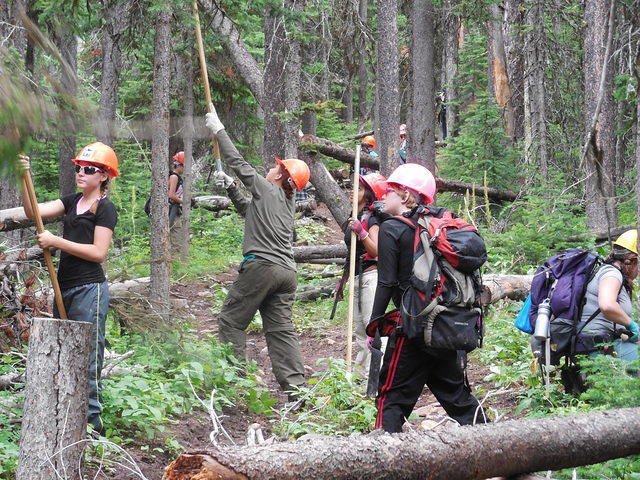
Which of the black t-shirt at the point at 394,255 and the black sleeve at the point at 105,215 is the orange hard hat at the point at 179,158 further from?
the black t-shirt at the point at 394,255

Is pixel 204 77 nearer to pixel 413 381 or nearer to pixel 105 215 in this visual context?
pixel 105 215

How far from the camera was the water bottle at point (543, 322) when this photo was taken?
6137mm

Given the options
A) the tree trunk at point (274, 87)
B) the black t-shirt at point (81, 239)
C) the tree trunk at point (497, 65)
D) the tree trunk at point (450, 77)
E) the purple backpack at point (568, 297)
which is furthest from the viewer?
the tree trunk at point (450, 77)

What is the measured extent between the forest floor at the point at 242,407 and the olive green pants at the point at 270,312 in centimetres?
36

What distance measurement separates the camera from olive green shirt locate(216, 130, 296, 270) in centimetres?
761

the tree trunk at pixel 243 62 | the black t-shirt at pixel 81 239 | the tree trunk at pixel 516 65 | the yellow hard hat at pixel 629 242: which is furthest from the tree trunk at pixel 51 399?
the tree trunk at pixel 516 65

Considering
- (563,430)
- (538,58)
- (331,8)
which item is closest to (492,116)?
(538,58)

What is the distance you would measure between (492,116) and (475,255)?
12.1m

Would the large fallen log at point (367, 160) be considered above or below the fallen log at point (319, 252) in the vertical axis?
above

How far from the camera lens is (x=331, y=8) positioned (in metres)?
15.3

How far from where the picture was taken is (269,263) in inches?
301

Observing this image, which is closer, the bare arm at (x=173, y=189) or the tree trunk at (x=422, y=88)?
the bare arm at (x=173, y=189)

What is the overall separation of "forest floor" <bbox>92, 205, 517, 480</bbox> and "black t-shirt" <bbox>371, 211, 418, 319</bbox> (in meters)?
0.96

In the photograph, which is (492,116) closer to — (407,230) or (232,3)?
(232,3)
